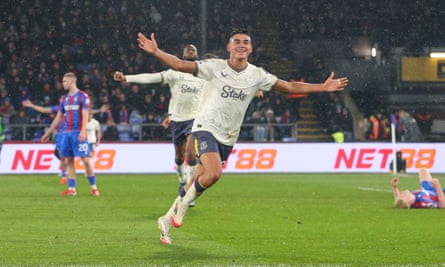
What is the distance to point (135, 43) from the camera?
37938 millimetres

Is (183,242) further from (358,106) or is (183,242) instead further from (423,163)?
(358,106)

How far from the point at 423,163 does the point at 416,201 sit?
1526cm

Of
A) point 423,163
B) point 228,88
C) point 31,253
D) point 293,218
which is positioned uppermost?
point 228,88

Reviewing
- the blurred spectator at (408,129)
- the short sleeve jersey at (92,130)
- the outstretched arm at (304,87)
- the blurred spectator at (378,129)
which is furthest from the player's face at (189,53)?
the blurred spectator at (378,129)

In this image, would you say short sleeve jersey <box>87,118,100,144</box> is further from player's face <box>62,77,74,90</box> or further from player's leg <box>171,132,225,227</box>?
player's leg <box>171,132,225,227</box>

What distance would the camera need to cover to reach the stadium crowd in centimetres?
3434

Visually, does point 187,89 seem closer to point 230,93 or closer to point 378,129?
point 230,93

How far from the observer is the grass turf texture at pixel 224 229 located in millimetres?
9797

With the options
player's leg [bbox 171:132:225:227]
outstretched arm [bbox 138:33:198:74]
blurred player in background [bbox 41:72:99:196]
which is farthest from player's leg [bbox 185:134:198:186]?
outstretched arm [bbox 138:33:198:74]

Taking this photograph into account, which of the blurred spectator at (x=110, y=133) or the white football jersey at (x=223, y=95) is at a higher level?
the white football jersey at (x=223, y=95)

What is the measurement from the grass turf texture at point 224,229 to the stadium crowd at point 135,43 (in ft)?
39.9

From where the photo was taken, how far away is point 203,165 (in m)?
11.0

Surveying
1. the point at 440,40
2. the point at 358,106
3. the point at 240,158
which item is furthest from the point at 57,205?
the point at 440,40

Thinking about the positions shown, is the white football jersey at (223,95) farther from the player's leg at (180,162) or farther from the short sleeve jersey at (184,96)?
the player's leg at (180,162)
